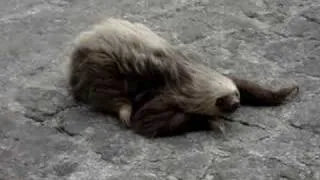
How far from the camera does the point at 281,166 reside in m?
3.09

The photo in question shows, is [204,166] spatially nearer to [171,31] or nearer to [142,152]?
[142,152]

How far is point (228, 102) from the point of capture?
10.9 feet

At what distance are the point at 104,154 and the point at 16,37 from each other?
Result: 1.35 metres

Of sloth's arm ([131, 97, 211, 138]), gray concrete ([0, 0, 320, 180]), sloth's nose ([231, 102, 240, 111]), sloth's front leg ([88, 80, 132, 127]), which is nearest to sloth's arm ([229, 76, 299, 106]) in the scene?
gray concrete ([0, 0, 320, 180])

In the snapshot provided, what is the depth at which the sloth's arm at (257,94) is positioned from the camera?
353 centimetres

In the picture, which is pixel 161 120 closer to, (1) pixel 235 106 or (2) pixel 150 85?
(2) pixel 150 85

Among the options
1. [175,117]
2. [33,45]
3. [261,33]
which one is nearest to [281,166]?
[175,117]

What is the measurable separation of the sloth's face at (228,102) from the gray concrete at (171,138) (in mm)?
101

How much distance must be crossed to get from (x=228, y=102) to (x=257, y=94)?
263 millimetres

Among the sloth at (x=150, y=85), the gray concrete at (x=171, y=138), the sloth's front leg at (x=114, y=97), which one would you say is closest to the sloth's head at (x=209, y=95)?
the sloth at (x=150, y=85)

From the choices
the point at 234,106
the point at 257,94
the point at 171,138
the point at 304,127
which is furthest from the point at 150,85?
the point at 304,127

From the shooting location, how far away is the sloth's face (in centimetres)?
333

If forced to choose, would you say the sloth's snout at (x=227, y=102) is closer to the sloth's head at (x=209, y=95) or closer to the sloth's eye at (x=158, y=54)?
the sloth's head at (x=209, y=95)

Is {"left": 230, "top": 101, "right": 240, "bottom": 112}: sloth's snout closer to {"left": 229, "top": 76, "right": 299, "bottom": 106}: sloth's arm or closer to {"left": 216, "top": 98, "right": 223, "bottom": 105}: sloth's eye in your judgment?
{"left": 216, "top": 98, "right": 223, "bottom": 105}: sloth's eye
